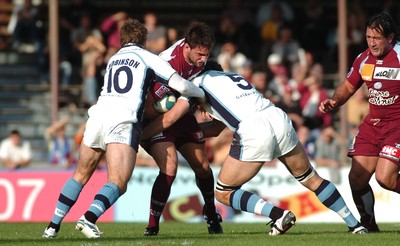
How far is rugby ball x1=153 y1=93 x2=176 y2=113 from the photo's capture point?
1112 cm

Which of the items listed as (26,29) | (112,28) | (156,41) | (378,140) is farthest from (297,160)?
(26,29)

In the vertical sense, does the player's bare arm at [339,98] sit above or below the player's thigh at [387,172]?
above

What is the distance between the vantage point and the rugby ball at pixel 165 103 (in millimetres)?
11125

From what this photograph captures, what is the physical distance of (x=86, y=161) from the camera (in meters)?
10.8

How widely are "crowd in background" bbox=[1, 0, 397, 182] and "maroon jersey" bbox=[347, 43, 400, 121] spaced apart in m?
8.21

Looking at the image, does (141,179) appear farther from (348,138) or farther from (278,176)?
(348,138)

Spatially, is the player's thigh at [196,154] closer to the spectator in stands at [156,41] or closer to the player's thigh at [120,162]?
the player's thigh at [120,162]

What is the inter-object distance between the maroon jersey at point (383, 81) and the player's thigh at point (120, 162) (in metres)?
2.72

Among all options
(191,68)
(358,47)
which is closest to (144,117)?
(191,68)

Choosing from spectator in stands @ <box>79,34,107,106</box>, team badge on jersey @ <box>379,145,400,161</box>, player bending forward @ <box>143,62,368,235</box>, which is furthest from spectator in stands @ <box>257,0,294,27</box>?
player bending forward @ <box>143,62,368,235</box>

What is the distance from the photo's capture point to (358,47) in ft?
75.6

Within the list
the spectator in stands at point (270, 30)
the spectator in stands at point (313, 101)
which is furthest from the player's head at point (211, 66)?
the spectator in stands at point (270, 30)

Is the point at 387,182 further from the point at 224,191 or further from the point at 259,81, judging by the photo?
the point at 259,81

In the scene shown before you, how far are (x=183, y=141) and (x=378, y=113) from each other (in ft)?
6.96
